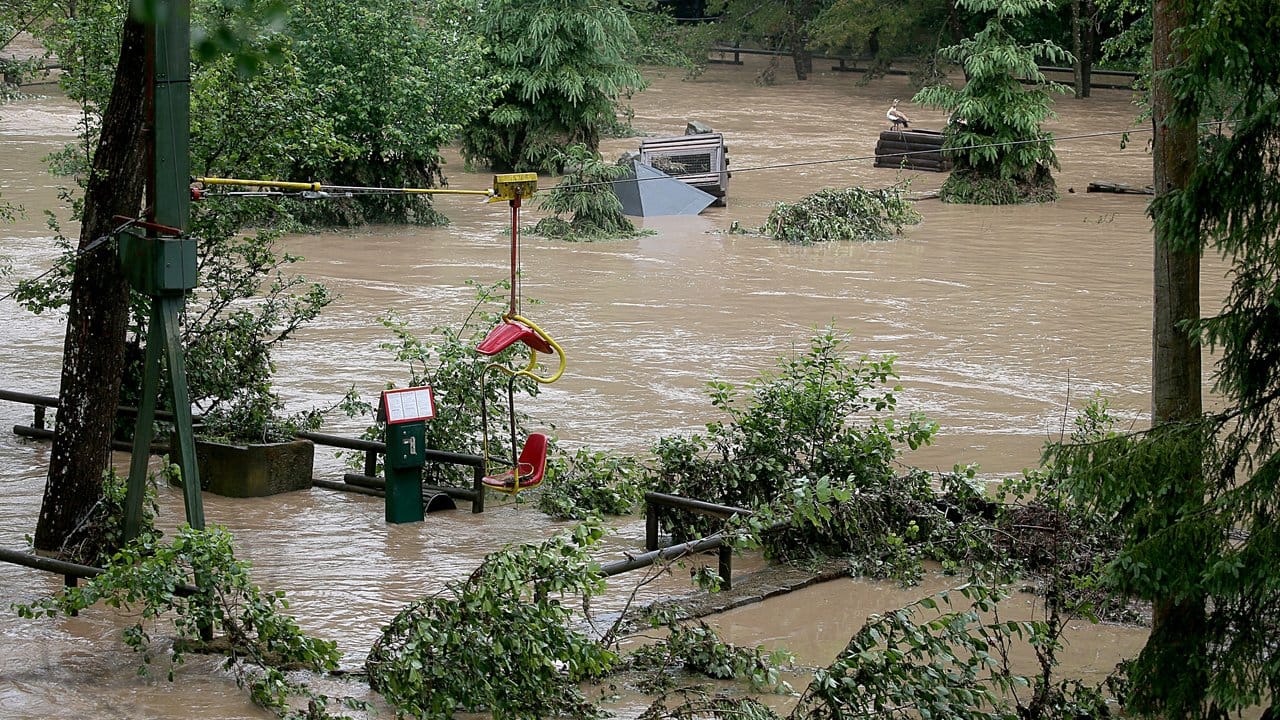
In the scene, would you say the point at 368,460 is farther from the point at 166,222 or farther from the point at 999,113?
the point at 999,113

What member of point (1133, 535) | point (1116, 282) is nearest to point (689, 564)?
point (1133, 535)

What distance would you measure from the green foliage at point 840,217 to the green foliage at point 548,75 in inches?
303

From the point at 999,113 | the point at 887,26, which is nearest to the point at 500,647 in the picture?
→ the point at 999,113

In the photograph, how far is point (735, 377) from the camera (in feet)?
51.9

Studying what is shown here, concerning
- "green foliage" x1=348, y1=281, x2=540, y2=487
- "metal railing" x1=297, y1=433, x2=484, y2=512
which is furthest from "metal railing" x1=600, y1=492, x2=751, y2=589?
"green foliage" x1=348, y1=281, x2=540, y2=487

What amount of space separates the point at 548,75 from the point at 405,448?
23.4 metres

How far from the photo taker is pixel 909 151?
34.8m

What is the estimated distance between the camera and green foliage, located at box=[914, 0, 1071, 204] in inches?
1176

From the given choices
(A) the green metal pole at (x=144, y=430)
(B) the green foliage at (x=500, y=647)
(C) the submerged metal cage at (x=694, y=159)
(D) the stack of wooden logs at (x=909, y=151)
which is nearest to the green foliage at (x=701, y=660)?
(B) the green foliage at (x=500, y=647)

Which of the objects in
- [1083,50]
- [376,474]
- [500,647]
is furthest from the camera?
[1083,50]

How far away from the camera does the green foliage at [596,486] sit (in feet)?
36.0

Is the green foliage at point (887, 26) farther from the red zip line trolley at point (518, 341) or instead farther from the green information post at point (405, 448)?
the red zip line trolley at point (518, 341)

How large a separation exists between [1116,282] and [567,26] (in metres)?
14.8

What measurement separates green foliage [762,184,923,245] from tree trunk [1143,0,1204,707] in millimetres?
18379
